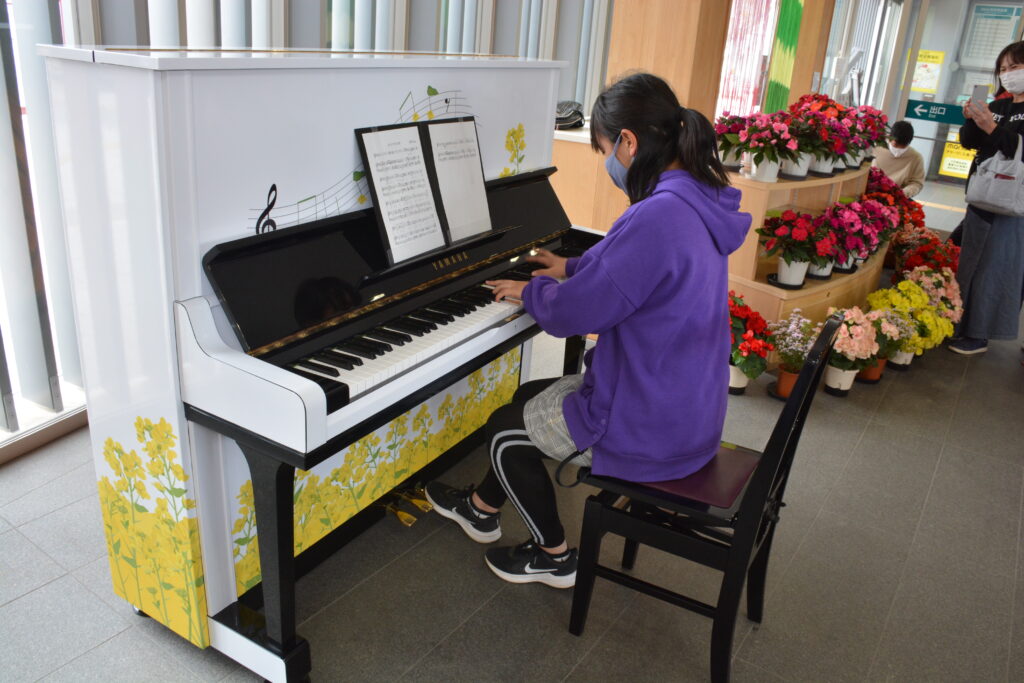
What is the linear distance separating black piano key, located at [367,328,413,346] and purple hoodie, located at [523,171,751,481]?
0.32 metres

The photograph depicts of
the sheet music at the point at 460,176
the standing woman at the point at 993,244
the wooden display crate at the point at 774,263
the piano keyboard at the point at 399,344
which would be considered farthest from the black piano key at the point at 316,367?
the standing woman at the point at 993,244

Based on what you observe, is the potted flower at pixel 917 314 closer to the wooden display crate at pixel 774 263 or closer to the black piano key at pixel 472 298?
the wooden display crate at pixel 774 263

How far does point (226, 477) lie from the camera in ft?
5.81

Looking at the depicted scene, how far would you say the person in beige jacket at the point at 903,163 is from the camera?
5.69 meters

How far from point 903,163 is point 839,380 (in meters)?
2.93

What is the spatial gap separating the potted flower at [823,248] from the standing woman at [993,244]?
0.84 meters

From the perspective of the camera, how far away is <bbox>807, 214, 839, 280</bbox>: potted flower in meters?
3.63

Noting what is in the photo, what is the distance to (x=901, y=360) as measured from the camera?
3984 millimetres

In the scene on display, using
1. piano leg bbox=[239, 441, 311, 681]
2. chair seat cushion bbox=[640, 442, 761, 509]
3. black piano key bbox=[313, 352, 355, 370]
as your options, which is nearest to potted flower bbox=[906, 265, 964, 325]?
chair seat cushion bbox=[640, 442, 761, 509]

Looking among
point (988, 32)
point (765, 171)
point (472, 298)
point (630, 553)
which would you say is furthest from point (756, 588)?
point (988, 32)

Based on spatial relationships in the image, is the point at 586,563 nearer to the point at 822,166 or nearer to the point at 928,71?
the point at 822,166

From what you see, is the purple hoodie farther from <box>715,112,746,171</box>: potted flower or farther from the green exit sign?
the green exit sign

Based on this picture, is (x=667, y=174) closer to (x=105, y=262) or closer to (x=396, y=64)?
(x=396, y=64)

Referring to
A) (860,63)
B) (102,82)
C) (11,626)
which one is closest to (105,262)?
(102,82)
